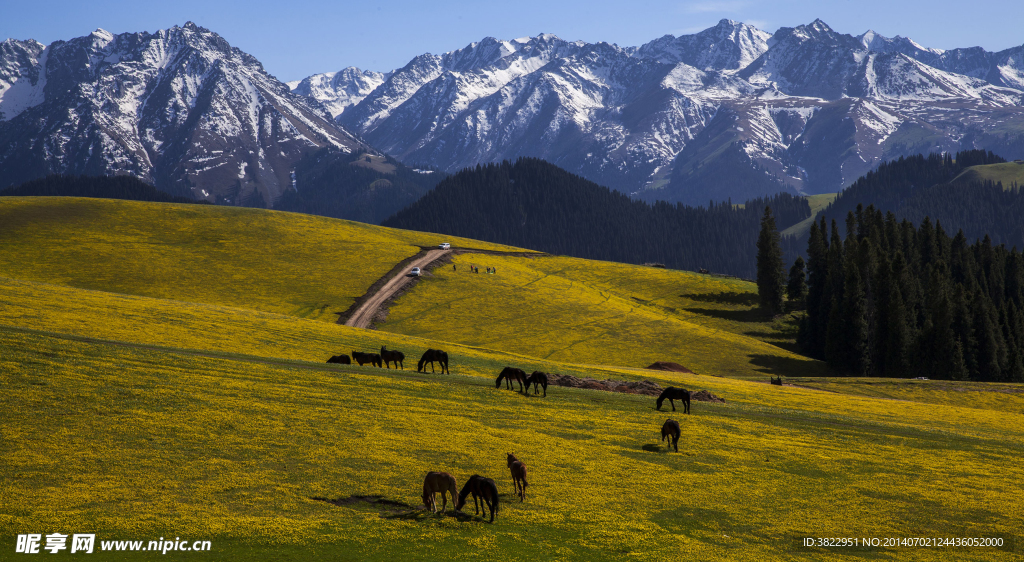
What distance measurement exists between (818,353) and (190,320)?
10620 cm

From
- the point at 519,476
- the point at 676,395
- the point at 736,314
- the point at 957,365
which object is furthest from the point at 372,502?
the point at 736,314

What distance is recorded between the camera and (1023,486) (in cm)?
3180

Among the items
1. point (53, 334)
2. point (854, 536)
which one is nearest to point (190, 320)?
point (53, 334)

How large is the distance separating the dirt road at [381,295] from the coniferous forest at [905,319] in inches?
2907

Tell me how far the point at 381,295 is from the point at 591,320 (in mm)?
34267

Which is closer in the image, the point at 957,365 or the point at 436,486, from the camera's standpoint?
the point at 436,486

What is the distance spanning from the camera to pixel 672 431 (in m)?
33.3

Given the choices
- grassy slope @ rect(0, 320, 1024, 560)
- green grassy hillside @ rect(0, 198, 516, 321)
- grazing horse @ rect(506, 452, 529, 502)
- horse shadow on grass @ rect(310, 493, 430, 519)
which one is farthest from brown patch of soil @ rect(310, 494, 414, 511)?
green grassy hillside @ rect(0, 198, 516, 321)

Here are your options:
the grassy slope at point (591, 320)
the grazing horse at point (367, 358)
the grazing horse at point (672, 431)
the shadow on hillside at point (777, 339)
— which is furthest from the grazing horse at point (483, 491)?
the shadow on hillside at point (777, 339)

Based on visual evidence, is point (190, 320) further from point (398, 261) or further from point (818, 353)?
point (818, 353)

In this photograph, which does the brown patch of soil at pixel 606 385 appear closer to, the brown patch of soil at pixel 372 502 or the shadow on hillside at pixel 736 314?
the brown patch of soil at pixel 372 502

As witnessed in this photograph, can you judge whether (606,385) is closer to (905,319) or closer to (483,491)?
(483,491)

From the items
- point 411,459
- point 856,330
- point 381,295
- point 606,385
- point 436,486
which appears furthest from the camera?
point 856,330
